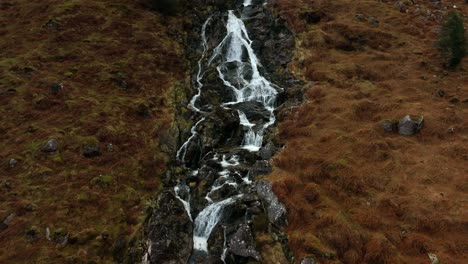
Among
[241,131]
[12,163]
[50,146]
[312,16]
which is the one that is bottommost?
[241,131]

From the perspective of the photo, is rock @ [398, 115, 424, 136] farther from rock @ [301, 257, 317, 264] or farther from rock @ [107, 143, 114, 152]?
rock @ [107, 143, 114, 152]

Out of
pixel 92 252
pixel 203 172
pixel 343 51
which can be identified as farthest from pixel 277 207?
pixel 343 51

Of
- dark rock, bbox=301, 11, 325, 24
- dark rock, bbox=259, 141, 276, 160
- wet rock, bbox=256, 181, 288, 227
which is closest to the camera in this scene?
wet rock, bbox=256, 181, 288, 227

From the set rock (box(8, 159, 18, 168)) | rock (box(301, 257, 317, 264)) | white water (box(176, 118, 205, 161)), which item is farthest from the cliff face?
rock (box(301, 257, 317, 264))

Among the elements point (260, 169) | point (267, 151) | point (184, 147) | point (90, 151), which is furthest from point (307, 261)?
point (90, 151)

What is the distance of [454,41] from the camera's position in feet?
128

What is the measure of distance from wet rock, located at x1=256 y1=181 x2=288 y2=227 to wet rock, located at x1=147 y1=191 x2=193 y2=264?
4.92m

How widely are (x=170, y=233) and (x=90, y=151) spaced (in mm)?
11158

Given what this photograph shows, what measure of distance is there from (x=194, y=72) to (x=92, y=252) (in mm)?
26036

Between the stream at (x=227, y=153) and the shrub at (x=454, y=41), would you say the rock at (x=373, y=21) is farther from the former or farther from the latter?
the stream at (x=227, y=153)

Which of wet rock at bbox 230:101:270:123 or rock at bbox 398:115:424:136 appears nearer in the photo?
rock at bbox 398:115:424:136

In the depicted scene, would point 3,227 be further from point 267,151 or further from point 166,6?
point 166,6

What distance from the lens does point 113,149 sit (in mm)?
30531

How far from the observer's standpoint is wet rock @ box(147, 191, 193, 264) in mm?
21312
